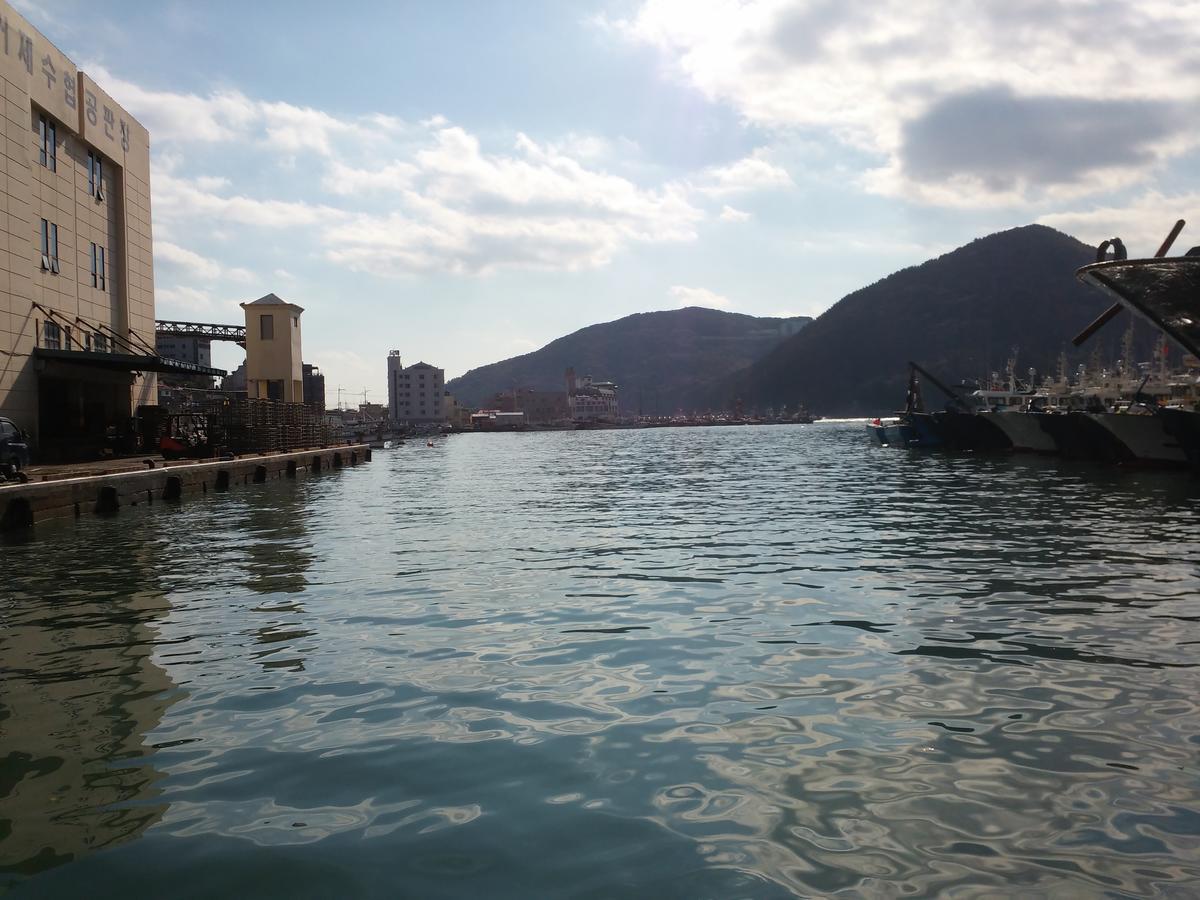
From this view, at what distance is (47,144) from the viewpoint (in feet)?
119

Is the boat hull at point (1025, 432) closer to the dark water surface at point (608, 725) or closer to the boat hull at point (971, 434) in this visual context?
the boat hull at point (971, 434)

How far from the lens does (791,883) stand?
431 centimetres

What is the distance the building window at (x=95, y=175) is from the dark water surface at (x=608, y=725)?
31204mm

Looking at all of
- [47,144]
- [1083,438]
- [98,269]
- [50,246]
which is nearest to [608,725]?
[50,246]

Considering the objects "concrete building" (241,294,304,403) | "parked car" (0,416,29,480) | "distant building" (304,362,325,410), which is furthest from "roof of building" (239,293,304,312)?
"distant building" (304,362,325,410)

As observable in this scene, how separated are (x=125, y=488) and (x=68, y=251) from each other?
1652 cm

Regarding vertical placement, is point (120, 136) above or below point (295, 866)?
above

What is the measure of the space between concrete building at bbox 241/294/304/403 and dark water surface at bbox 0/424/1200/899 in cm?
5004

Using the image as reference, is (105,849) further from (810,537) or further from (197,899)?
(810,537)

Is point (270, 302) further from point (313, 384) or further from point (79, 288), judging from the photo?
point (313, 384)

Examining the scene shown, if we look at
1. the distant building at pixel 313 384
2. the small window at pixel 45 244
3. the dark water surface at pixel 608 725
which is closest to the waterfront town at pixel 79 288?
the small window at pixel 45 244

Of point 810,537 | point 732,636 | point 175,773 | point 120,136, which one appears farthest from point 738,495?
point 120,136

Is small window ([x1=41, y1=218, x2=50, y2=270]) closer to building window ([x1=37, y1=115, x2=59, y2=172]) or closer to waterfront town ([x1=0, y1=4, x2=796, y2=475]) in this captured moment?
waterfront town ([x1=0, y1=4, x2=796, y2=475])

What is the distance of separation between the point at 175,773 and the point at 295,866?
1.85 m
